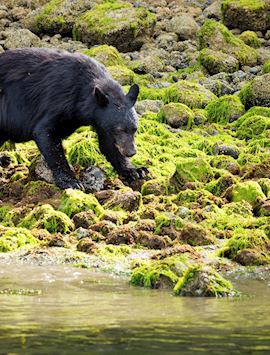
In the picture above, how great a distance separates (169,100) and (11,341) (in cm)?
1242

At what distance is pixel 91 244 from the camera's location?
960 centimetres

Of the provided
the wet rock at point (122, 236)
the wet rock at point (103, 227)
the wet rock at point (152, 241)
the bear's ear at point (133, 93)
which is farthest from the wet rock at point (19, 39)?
the wet rock at point (152, 241)

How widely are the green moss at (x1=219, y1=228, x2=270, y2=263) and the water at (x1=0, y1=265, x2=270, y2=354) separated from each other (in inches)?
39.7

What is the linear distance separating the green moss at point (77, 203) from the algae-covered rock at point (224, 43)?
9.81 metres

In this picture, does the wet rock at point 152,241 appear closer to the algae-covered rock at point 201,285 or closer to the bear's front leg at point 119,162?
the algae-covered rock at point 201,285

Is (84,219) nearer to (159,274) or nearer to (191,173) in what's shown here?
(191,173)

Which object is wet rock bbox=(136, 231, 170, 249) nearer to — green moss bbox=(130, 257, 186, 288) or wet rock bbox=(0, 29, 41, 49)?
green moss bbox=(130, 257, 186, 288)

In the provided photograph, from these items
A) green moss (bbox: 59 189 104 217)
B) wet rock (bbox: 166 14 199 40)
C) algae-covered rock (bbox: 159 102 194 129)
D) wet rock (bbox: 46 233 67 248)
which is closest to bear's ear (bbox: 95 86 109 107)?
green moss (bbox: 59 189 104 217)

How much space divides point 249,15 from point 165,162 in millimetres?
9649

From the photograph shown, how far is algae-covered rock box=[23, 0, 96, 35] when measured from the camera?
23047 millimetres

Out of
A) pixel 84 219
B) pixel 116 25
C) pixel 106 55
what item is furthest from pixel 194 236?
pixel 116 25

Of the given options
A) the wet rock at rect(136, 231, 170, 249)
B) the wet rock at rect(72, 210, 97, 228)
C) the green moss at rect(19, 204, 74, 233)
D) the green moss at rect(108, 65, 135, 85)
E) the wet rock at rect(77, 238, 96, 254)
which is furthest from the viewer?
the green moss at rect(108, 65, 135, 85)

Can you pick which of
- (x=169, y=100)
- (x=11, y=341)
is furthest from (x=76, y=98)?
(x=11, y=341)

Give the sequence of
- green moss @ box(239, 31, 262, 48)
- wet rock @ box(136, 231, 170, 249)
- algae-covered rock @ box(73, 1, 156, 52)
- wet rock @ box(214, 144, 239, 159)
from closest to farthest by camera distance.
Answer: wet rock @ box(136, 231, 170, 249) < wet rock @ box(214, 144, 239, 159) < algae-covered rock @ box(73, 1, 156, 52) < green moss @ box(239, 31, 262, 48)
